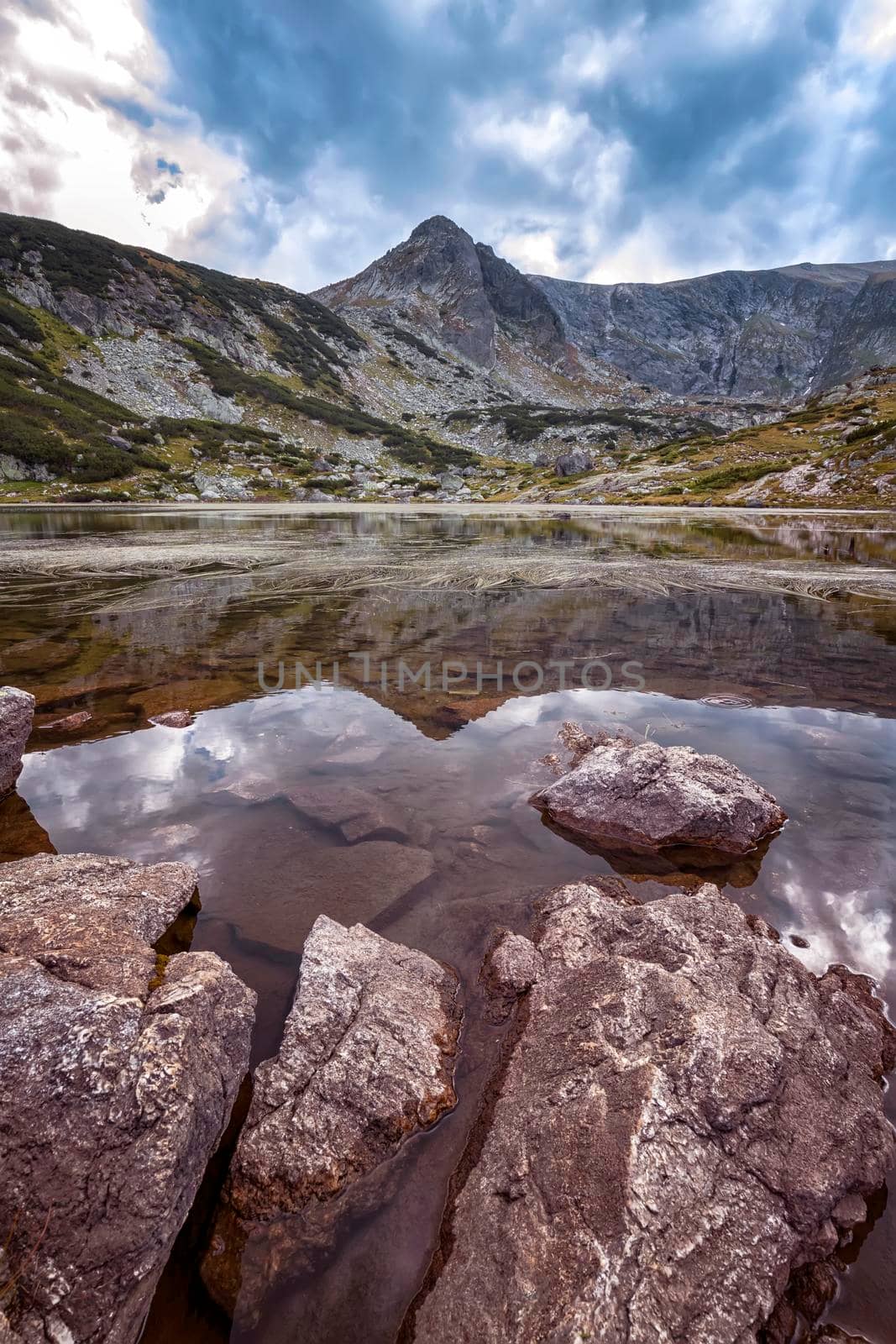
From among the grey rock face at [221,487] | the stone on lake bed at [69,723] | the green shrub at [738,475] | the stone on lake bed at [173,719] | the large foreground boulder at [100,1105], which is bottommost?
the stone on lake bed at [69,723]

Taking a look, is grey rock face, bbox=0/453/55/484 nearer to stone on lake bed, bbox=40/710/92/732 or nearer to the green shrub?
stone on lake bed, bbox=40/710/92/732

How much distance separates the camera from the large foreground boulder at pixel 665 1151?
2844 mm

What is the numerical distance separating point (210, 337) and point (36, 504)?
357 ft

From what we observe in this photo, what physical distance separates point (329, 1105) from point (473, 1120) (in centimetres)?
102

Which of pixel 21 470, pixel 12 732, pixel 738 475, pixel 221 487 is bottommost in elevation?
pixel 12 732

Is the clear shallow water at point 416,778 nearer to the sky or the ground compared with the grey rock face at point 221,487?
nearer to the ground

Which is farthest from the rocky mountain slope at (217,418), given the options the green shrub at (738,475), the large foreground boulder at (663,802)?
the large foreground boulder at (663,802)

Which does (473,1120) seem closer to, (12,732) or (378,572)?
(12,732)

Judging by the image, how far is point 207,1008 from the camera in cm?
409

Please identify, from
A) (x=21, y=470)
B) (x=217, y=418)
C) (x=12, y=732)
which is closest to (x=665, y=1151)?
(x=12, y=732)

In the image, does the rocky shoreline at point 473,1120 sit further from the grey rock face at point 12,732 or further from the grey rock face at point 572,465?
the grey rock face at point 572,465

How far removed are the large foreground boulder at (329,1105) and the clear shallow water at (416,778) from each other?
0.52ft

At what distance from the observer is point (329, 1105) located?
390 cm

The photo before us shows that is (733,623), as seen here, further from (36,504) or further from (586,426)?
(586,426)
